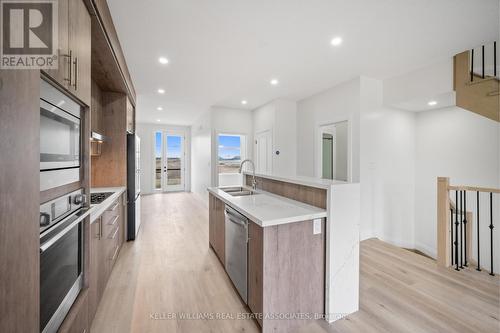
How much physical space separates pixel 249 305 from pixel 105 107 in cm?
319

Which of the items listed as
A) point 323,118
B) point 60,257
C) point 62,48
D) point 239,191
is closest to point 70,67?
point 62,48

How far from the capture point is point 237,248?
1986 mm

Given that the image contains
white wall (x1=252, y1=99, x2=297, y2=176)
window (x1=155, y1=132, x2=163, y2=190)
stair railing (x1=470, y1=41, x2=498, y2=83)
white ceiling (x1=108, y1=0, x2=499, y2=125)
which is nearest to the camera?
white ceiling (x1=108, y1=0, x2=499, y2=125)

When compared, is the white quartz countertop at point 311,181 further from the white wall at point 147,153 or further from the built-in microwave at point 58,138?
the white wall at point 147,153

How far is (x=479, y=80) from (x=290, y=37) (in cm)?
258

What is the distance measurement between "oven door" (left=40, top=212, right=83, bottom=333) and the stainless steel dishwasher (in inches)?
45.6

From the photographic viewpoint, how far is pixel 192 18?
208cm

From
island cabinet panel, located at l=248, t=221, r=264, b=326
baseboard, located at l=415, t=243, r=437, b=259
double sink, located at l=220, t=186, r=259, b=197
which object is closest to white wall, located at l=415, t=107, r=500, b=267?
baseboard, located at l=415, t=243, r=437, b=259

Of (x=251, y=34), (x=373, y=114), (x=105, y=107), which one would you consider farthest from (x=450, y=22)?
(x=105, y=107)

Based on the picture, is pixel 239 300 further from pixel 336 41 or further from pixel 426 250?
pixel 426 250

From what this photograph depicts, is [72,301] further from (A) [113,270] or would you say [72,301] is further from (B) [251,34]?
(B) [251,34]

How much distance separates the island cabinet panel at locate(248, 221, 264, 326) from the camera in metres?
1.57

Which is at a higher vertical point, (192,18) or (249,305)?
(192,18)

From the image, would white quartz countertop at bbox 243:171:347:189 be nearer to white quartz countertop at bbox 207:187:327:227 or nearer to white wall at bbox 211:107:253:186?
white quartz countertop at bbox 207:187:327:227
